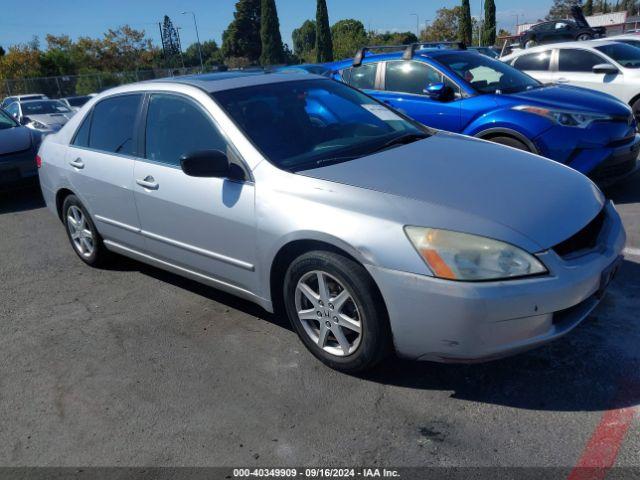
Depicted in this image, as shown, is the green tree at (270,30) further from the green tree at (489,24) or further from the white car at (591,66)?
the white car at (591,66)

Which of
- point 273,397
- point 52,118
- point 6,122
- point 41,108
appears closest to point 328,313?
point 273,397

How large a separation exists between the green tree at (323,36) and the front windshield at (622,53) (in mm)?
37945

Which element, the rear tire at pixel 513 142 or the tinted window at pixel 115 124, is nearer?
the tinted window at pixel 115 124

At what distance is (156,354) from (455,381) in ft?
5.97

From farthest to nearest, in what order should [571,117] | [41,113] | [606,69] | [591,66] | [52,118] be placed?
[41,113]
[52,118]
[591,66]
[606,69]
[571,117]

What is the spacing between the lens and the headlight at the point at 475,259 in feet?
8.46

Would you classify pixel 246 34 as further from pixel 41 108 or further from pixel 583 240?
pixel 583 240

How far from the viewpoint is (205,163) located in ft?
10.9

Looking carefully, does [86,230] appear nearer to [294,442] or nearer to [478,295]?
[294,442]

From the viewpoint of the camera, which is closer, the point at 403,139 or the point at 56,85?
the point at 403,139

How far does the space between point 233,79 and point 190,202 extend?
1.00 meters

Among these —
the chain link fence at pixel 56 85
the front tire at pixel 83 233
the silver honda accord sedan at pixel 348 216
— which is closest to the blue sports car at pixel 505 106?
the silver honda accord sedan at pixel 348 216

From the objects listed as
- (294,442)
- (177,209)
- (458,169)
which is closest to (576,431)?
(294,442)

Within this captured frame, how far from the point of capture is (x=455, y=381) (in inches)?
120
